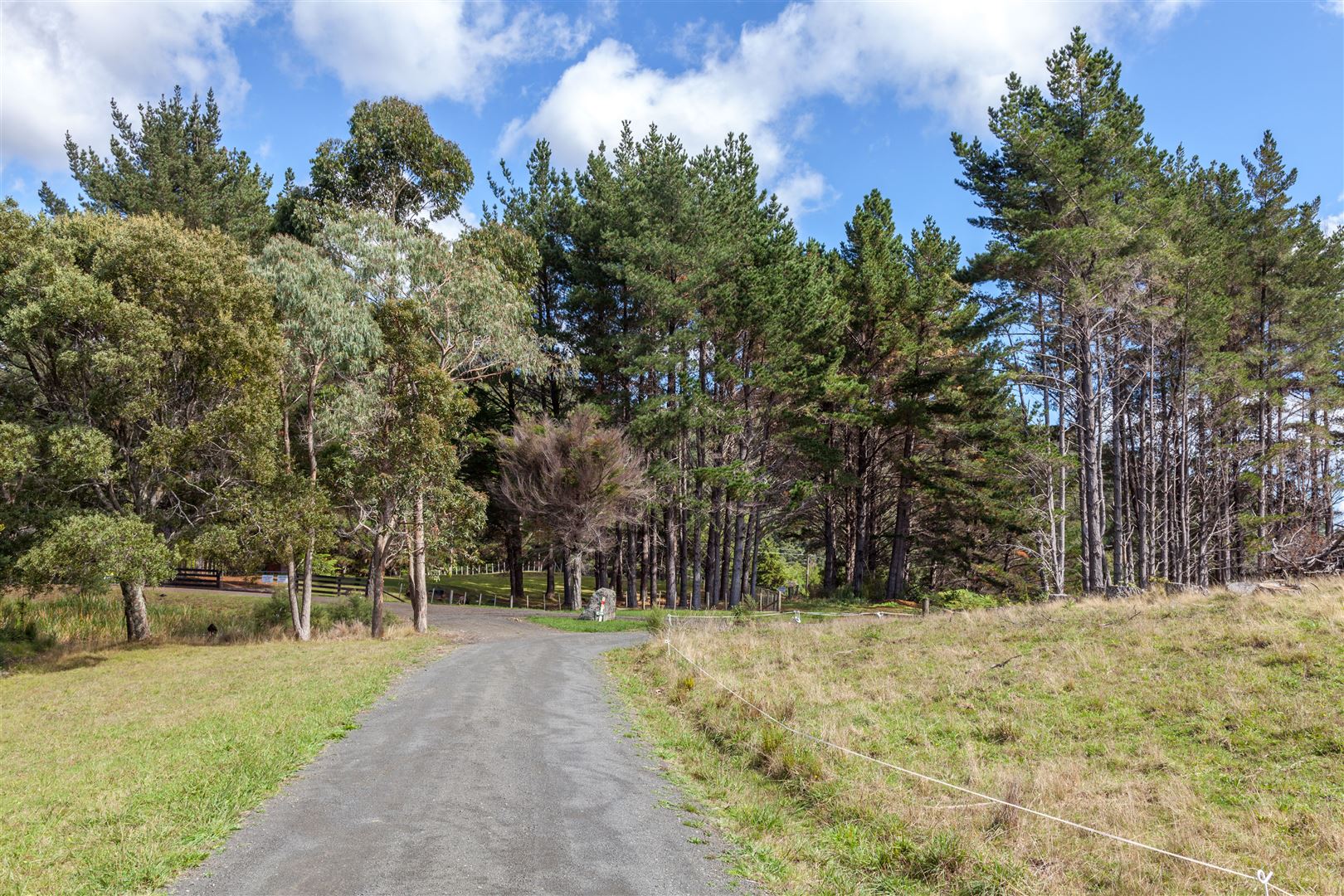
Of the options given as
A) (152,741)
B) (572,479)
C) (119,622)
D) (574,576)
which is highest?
(572,479)

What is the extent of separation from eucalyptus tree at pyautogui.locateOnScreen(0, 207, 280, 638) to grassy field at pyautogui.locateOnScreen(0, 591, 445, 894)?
3702mm

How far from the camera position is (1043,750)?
424 inches

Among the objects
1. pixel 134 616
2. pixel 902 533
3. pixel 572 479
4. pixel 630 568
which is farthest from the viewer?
pixel 630 568

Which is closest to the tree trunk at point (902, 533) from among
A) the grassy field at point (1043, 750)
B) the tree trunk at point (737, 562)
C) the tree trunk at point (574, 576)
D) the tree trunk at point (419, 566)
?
the tree trunk at point (737, 562)

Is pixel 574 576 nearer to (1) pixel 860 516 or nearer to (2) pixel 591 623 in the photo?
(2) pixel 591 623

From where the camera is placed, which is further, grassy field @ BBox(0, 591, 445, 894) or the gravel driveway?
grassy field @ BBox(0, 591, 445, 894)

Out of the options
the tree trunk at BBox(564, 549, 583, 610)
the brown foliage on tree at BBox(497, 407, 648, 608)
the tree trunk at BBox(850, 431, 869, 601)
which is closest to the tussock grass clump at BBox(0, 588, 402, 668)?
the brown foliage on tree at BBox(497, 407, 648, 608)

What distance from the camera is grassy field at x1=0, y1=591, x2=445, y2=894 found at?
650cm

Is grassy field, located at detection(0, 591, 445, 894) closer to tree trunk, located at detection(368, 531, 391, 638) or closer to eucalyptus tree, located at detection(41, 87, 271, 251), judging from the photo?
tree trunk, located at detection(368, 531, 391, 638)

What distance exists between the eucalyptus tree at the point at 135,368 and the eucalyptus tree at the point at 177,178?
663 inches

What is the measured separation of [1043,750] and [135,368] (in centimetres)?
2363

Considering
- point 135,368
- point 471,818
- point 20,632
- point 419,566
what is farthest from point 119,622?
point 471,818

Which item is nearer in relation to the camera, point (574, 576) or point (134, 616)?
point (134, 616)

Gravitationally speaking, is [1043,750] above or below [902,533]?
below
